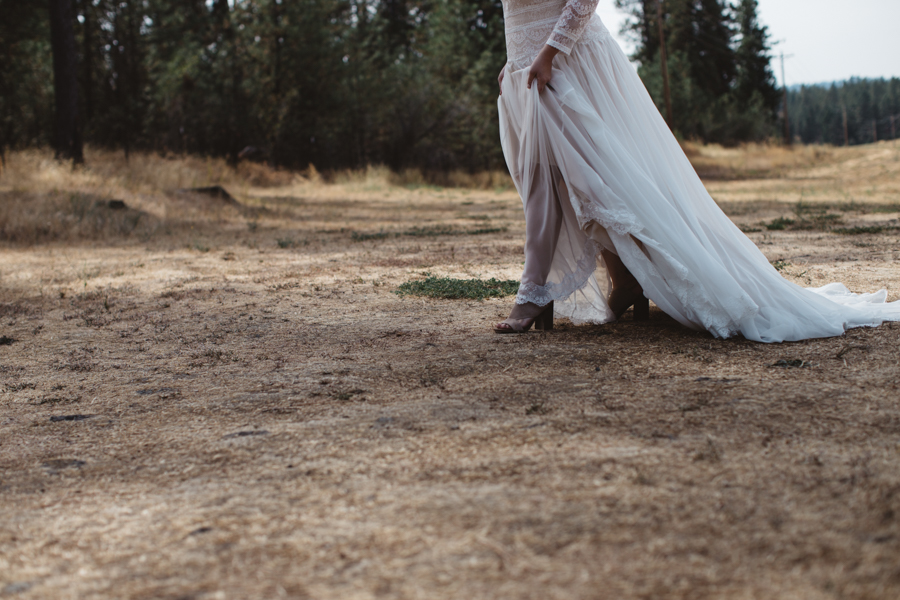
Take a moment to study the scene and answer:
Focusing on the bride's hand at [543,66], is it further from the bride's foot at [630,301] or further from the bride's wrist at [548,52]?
the bride's foot at [630,301]

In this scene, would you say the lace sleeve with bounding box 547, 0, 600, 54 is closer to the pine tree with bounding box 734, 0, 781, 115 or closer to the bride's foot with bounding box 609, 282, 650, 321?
the bride's foot with bounding box 609, 282, 650, 321

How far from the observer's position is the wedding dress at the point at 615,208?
2.61m

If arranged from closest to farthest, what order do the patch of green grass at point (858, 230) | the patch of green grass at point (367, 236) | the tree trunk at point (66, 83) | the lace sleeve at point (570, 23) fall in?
1. the lace sleeve at point (570, 23)
2. the patch of green grass at point (858, 230)
3. the patch of green grass at point (367, 236)
4. the tree trunk at point (66, 83)

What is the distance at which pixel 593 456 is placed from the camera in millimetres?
1505

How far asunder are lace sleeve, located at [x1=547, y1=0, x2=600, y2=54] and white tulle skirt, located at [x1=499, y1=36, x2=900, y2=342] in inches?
3.1

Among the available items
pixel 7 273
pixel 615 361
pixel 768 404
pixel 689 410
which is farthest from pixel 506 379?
pixel 7 273

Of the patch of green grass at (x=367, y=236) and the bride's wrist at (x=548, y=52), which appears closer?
the bride's wrist at (x=548, y=52)

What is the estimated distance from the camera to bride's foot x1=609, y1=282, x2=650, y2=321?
3.07m

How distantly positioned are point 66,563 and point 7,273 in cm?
499

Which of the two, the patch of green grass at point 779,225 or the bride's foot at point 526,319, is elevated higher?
the patch of green grass at point 779,225

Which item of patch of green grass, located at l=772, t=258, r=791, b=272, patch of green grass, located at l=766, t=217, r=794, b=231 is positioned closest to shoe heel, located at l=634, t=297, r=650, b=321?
patch of green grass, located at l=772, t=258, r=791, b=272

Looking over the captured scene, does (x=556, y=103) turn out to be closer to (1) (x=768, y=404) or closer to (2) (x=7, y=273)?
(1) (x=768, y=404)

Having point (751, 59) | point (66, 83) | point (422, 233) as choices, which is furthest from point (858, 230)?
point (751, 59)

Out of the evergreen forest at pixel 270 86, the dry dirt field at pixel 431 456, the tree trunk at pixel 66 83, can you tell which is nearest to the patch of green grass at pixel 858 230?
the dry dirt field at pixel 431 456
